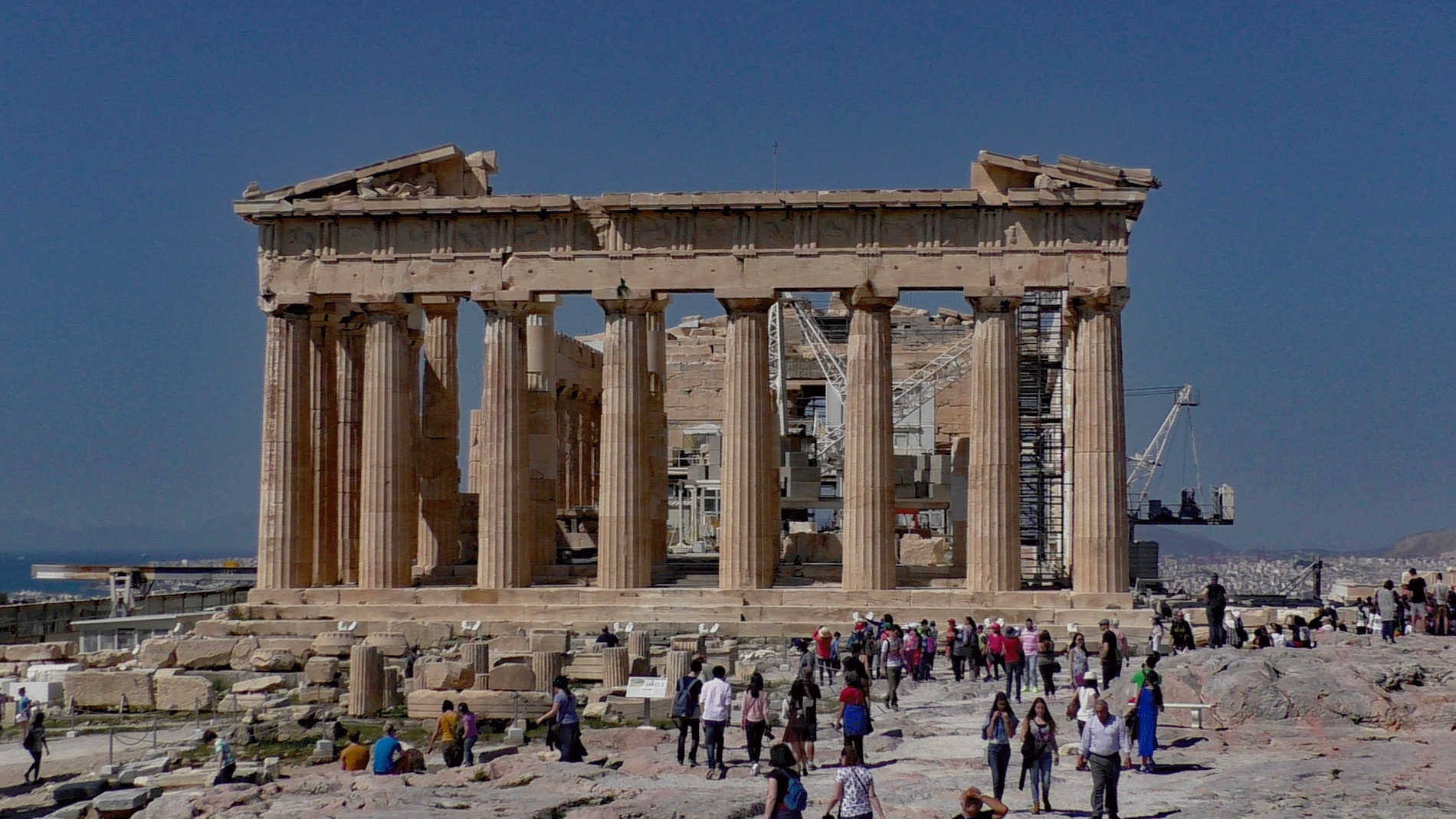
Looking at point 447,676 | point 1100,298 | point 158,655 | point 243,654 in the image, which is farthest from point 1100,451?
point 158,655

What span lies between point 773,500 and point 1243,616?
12.1m

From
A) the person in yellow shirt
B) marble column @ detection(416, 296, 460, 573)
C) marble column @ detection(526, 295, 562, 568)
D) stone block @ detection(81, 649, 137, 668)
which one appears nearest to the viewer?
the person in yellow shirt

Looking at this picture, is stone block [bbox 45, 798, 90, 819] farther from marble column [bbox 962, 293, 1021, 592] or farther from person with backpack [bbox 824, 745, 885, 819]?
marble column [bbox 962, 293, 1021, 592]

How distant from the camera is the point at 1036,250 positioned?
133ft

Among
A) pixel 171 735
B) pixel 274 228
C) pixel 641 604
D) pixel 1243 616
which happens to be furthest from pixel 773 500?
pixel 171 735

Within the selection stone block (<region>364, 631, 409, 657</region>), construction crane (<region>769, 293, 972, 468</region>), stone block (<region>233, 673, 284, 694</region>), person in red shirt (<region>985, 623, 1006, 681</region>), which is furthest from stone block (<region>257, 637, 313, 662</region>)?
construction crane (<region>769, 293, 972, 468</region>)

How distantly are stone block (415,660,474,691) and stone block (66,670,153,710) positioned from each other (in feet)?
18.6

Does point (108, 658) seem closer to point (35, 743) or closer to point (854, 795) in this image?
point (35, 743)

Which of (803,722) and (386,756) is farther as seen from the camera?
(386,756)

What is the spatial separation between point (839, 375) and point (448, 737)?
134ft

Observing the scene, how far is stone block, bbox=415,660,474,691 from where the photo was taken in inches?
1241

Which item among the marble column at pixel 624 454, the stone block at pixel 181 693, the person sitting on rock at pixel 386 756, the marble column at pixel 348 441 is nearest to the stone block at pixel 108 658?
the stone block at pixel 181 693

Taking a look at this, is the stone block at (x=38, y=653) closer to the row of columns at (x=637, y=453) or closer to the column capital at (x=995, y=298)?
the row of columns at (x=637, y=453)

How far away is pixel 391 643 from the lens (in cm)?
3734
